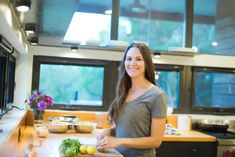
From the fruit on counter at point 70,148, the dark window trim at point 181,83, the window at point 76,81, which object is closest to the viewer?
the fruit on counter at point 70,148

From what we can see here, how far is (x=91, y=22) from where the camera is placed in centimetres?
439

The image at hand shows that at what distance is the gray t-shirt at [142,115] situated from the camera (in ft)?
5.75

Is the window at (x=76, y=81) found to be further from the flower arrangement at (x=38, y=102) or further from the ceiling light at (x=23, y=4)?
the ceiling light at (x=23, y=4)

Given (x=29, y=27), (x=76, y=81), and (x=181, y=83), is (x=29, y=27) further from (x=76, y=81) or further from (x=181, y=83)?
(x=181, y=83)

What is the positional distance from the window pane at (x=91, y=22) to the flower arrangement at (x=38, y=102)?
90 cm

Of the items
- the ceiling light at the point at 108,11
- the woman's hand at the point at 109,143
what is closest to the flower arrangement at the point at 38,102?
the ceiling light at the point at 108,11

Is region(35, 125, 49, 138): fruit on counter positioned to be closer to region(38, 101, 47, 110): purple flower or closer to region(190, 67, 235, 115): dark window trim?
region(38, 101, 47, 110): purple flower

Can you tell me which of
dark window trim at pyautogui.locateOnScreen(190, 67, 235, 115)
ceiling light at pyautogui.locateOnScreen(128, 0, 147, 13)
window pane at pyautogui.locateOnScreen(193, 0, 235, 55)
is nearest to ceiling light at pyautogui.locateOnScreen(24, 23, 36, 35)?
ceiling light at pyautogui.locateOnScreen(128, 0, 147, 13)

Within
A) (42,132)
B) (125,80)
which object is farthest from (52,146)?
(125,80)

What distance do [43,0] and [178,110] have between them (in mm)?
3034

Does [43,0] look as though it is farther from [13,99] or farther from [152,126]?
[13,99]

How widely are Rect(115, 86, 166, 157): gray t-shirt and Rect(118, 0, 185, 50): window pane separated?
2698 mm

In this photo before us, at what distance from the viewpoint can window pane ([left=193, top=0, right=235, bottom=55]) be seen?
4.63 meters

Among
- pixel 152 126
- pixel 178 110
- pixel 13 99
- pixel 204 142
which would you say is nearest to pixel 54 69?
pixel 13 99
